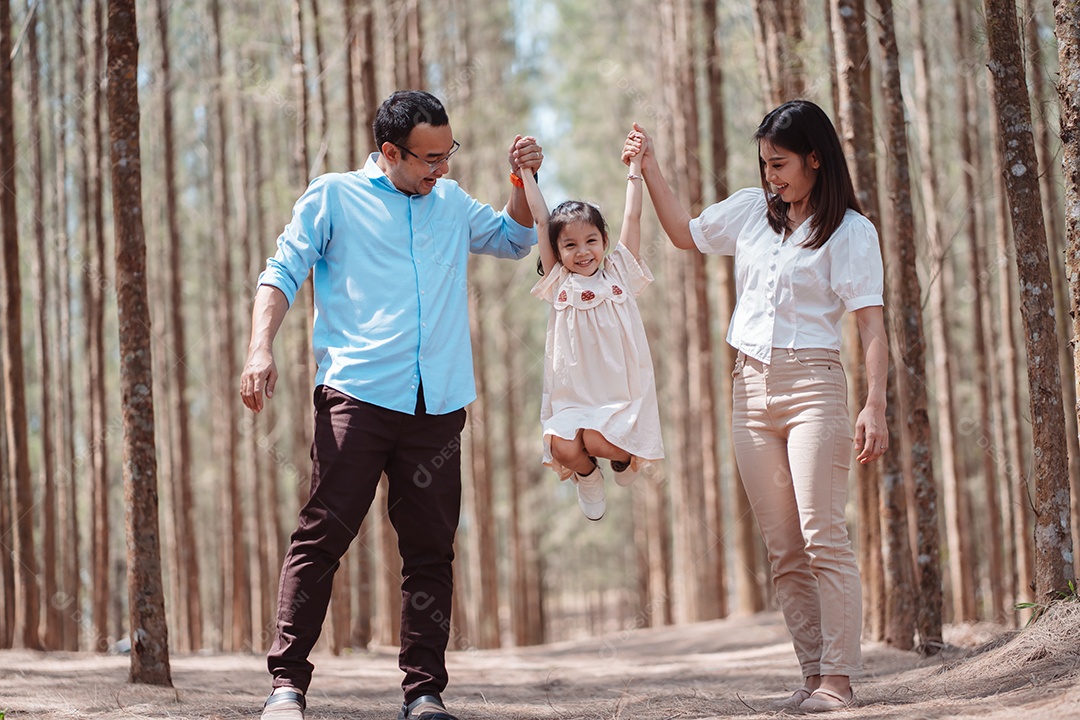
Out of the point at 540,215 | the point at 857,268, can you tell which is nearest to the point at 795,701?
the point at 857,268

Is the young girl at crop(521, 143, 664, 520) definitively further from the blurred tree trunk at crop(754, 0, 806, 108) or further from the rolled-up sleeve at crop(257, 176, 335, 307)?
the blurred tree trunk at crop(754, 0, 806, 108)

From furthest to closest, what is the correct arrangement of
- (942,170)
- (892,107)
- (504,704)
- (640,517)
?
1. (640,517)
2. (942,170)
3. (892,107)
4. (504,704)

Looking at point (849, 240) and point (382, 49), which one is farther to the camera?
point (382, 49)

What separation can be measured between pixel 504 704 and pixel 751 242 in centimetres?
227

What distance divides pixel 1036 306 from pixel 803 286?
1.34 meters

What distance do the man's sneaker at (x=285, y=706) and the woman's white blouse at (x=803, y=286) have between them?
1.89m

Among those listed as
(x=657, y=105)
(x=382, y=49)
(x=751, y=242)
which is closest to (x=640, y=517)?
(x=657, y=105)

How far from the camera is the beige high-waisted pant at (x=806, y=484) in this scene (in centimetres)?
354

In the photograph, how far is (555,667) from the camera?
7273mm

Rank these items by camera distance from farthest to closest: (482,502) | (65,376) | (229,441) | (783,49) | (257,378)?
(482,502) < (229,441) < (65,376) < (783,49) < (257,378)

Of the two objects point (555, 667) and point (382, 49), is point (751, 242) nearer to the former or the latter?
point (555, 667)

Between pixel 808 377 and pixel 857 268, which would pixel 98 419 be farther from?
pixel 857 268

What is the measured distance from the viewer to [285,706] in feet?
10.7

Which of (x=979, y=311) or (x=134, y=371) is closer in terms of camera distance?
(x=134, y=371)
